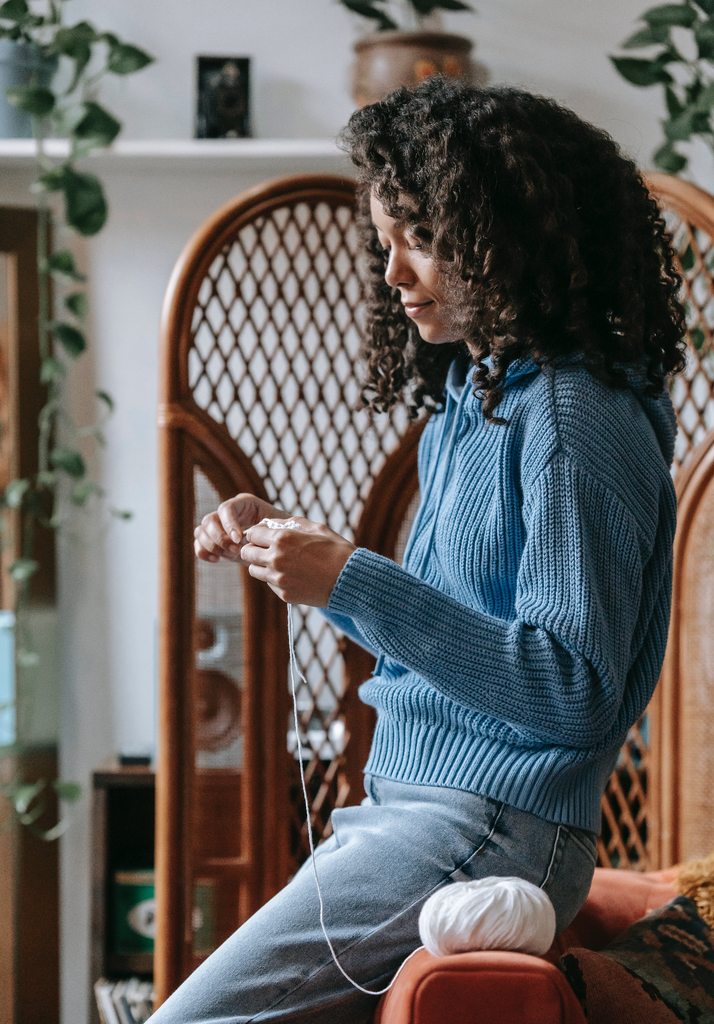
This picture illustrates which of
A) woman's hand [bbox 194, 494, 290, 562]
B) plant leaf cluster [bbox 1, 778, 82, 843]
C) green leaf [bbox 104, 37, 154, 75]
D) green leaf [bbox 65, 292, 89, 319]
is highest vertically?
green leaf [bbox 104, 37, 154, 75]

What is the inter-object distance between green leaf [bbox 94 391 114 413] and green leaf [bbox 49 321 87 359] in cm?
10

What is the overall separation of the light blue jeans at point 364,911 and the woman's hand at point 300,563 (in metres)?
0.27

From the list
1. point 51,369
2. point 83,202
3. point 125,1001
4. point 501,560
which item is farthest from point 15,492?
point 501,560

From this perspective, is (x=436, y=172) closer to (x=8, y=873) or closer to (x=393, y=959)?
(x=393, y=959)

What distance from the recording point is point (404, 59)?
212 cm

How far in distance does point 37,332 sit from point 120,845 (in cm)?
122

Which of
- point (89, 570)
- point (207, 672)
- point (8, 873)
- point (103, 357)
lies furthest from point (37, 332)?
point (8, 873)

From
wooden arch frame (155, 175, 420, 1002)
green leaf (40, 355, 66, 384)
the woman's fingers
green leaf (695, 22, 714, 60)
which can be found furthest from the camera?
green leaf (40, 355, 66, 384)

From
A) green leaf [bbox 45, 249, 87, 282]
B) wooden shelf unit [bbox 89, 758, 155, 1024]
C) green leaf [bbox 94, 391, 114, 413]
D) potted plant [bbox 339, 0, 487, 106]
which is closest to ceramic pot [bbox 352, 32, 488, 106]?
potted plant [bbox 339, 0, 487, 106]

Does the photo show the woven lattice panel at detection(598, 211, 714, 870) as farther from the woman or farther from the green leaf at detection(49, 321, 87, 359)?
the green leaf at detection(49, 321, 87, 359)

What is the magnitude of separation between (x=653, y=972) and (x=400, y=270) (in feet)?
2.86

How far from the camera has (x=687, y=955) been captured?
1.21 meters

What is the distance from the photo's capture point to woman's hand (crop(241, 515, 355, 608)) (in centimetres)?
94

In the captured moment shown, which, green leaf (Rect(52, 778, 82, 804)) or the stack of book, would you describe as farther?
green leaf (Rect(52, 778, 82, 804))
